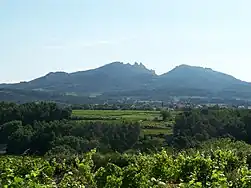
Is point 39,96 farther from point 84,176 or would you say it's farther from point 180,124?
point 84,176

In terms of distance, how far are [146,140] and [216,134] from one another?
8.75 meters

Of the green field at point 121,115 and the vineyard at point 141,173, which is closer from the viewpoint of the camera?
the vineyard at point 141,173

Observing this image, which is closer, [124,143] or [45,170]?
[45,170]

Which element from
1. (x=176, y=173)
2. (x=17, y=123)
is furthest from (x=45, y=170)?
(x=17, y=123)

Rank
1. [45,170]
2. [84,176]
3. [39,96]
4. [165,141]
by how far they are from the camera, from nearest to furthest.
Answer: [84,176], [45,170], [165,141], [39,96]

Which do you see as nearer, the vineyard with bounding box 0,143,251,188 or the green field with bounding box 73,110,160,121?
the vineyard with bounding box 0,143,251,188

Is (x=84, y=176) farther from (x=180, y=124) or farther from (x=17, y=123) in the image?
(x=17, y=123)

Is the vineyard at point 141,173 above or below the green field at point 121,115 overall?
above

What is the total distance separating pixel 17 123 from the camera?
2445 inches

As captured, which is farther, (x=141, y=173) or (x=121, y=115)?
(x=121, y=115)

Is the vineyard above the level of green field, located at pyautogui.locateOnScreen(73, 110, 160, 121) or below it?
above

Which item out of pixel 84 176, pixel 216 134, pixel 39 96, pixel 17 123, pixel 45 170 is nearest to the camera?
pixel 84 176

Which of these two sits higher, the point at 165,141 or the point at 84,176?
the point at 84,176

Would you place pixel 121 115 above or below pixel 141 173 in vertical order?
below
